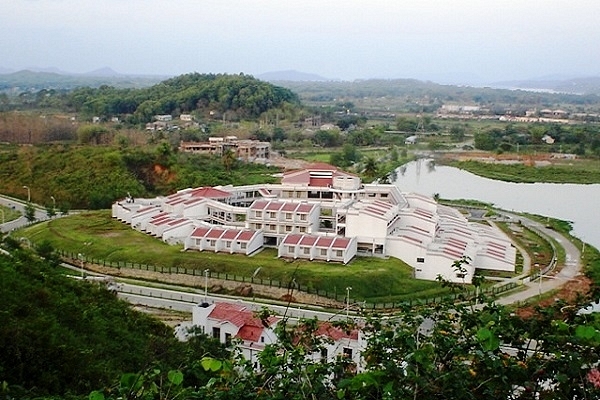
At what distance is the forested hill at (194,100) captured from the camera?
4834 cm

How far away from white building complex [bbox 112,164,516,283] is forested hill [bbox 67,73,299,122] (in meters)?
29.7

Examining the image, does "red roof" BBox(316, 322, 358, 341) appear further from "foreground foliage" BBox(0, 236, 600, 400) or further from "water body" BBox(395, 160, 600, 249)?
"water body" BBox(395, 160, 600, 249)

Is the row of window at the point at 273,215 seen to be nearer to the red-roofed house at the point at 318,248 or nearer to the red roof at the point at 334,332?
the red-roofed house at the point at 318,248

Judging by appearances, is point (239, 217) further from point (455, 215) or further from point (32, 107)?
point (32, 107)

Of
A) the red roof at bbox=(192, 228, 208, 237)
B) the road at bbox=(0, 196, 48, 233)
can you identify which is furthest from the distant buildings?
the red roof at bbox=(192, 228, 208, 237)

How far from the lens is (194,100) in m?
51.4

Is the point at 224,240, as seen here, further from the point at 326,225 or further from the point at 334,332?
the point at 334,332

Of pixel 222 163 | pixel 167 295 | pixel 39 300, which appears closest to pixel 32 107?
pixel 222 163

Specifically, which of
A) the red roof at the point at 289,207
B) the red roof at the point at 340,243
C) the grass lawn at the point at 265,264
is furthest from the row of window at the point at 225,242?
the red roof at the point at 340,243

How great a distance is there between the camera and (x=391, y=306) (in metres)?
12.4

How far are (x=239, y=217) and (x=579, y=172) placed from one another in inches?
846

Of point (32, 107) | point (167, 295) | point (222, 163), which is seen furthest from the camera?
point (32, 107)

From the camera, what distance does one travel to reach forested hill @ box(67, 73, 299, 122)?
48.3 metres

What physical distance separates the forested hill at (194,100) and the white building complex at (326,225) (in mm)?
29734
